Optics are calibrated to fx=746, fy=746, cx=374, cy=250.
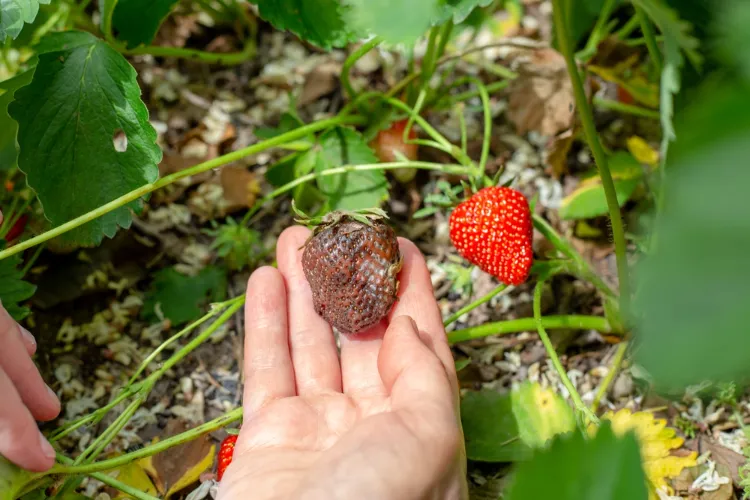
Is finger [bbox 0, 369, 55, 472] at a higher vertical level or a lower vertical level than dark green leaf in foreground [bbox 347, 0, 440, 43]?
lower

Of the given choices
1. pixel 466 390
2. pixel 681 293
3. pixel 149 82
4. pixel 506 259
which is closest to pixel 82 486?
pixel 466 390

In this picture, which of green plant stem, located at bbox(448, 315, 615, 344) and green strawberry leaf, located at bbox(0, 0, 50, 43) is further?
green plant stem, located at bbox(448, 315, 615, 344)

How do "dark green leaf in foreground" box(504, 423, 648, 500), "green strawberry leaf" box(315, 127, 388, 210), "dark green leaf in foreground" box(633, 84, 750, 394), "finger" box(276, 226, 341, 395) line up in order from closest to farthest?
"dark green leaf in foreground" box(633, 84, 750, 394)
"dark green leaf in foreground" box(504, 423, 648, 500)
"finger" box(276, 226, 341, 395)
"green strawberry leaf" box(315, 127, 388, 210)

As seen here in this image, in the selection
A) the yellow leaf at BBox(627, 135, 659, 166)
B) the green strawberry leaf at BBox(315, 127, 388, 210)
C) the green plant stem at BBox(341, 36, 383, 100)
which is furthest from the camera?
the yellow leaf at BBox(627, 135, 659, 166)

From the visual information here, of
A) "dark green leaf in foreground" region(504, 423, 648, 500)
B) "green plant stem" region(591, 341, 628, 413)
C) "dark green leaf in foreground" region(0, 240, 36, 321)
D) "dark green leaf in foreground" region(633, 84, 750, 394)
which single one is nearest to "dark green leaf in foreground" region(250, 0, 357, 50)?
"dark green leaf in foreground" region(0, 240, 36, 321)

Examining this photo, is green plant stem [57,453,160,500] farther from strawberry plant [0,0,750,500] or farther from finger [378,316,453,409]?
finger [378,316,453,409]
